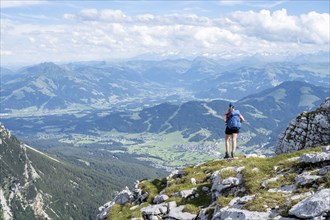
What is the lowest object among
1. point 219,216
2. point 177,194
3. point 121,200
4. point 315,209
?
point 121,200

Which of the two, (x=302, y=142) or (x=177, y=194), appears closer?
(x=177, y=194)

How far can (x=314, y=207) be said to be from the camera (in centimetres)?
2036

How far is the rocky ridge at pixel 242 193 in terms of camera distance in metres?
23.2

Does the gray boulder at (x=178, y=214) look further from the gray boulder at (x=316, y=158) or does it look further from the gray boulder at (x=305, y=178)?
the gray boulder at (x=316, y=158)

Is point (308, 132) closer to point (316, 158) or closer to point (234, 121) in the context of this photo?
point (234, 121)

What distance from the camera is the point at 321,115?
5331 centimetres

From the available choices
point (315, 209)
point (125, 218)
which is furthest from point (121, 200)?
point (315, 209)

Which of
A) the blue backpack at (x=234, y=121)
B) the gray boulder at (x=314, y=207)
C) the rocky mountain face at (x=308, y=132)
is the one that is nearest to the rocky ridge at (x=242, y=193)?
the gray boulder at (x=314, y=207)

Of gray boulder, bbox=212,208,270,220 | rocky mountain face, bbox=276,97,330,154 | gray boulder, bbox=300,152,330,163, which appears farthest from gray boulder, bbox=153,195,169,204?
rocky mountain face, bbox=276,97,330,154

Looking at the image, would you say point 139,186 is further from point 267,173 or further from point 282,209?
point 282,209

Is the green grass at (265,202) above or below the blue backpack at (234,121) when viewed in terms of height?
below

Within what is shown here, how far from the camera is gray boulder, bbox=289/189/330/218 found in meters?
20.0

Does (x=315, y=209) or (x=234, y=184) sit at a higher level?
(x=315, y=209)

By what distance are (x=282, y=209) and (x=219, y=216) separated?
14.2 ft
